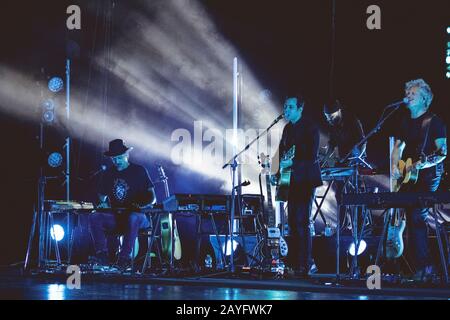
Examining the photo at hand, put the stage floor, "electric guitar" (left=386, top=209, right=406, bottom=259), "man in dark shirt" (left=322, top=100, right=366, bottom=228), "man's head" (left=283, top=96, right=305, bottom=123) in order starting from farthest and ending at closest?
"man in dark shirt" (left=322, top=100, right=366, bottom=228) → "man's head" (left=283, top=96, right=305, bottom=123) → "electric guitar" (left=386, top=209, right=406, bottom=259) → the stage floor

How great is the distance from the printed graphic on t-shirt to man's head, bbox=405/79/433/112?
11.7ft

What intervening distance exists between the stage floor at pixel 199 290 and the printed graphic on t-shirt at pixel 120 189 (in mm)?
1246

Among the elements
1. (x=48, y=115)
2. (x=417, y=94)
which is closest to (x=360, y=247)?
(x=417, y=94)

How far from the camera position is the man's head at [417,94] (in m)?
6.11

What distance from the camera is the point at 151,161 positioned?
1104 centimetres

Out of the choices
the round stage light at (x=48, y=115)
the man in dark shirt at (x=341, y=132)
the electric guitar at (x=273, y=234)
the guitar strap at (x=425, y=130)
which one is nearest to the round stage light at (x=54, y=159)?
the round stage light at (x=48, y=115)

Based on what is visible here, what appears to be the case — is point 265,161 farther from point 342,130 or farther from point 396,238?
point 396,238

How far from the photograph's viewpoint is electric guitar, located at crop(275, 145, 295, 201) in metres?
6.68

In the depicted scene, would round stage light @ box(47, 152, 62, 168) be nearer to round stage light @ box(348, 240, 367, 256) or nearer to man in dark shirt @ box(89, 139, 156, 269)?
man in dark shirt @ box(89, 139, 156, 269)

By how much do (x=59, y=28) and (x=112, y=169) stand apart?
3374mm

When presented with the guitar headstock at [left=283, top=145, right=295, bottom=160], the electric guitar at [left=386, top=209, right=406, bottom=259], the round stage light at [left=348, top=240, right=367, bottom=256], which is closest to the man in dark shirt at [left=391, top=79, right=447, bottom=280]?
the electric guitar at [left=386, top=209, right=406, bottom=259]
